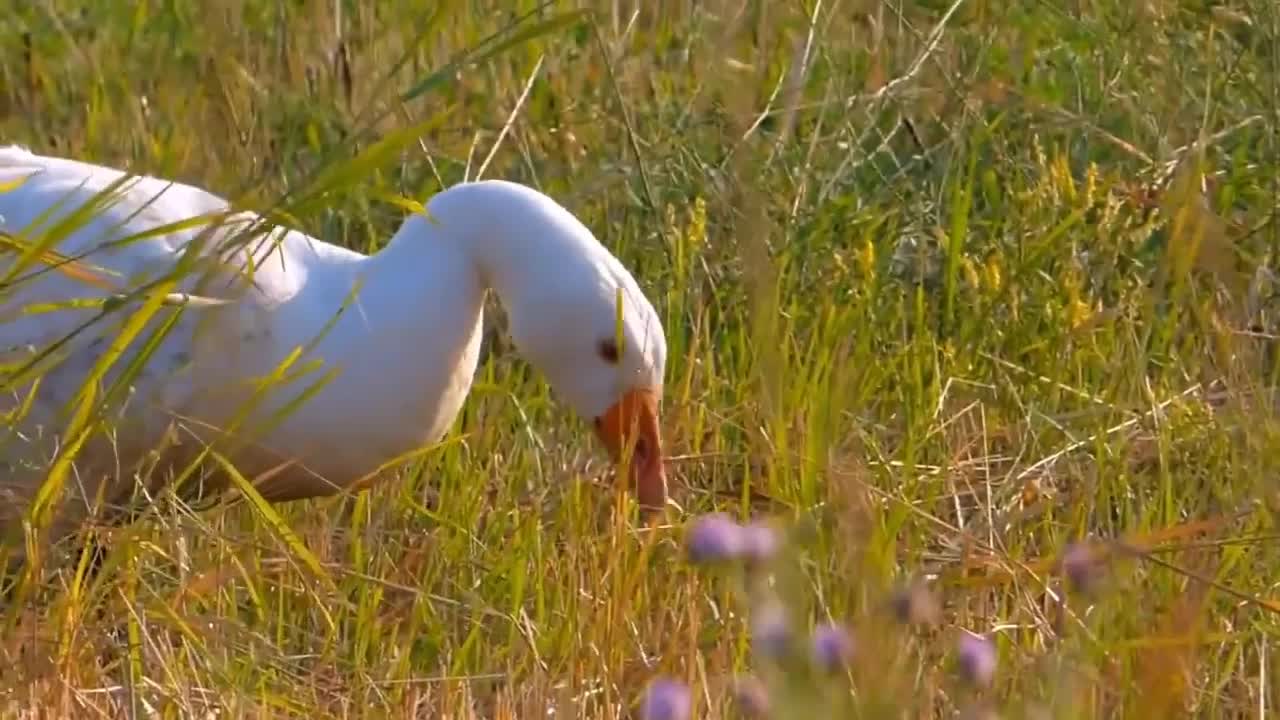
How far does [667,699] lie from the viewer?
154 cm

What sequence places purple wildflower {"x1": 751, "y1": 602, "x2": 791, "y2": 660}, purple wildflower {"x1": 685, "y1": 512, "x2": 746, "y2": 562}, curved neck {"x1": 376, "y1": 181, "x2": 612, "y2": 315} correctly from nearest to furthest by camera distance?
purple wildflower {"x1": 751, "y1": 602, "x2": 791, "y2": 660}
purple wildflower {"x1": 685, "y1": 512, "x2": 746, "y2": 562}
curved neck {"x1": 376, "y1": 181, "x2": 612, "y2": 315}

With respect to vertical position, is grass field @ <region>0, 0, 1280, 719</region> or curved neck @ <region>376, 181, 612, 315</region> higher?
curved neck @ <region>376, 181, 612, 315</region>

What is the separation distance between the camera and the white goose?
11.2 feet

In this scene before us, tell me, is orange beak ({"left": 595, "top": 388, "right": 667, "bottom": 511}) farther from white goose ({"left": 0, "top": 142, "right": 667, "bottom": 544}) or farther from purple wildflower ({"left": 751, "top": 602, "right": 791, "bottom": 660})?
purple wildflower ({"left": 751, "top": 602, "right": 791, "bottom": 660})

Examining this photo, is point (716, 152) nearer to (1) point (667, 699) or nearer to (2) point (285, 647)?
(2) point (285, 647)

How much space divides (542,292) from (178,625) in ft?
2.92

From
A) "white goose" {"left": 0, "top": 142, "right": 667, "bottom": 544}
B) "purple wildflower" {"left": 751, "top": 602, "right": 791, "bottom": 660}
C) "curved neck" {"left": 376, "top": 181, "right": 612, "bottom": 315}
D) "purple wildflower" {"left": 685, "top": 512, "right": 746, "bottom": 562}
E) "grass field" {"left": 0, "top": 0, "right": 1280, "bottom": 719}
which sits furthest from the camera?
"curved neck" {"left": 376, "top": 181, "right": 612, "bottom": 315}

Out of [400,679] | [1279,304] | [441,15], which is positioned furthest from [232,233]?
[1279,304]

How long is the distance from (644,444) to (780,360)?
361 mm

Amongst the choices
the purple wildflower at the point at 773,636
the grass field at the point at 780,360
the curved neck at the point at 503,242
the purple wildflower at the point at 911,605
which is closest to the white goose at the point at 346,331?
the curved neck at the point at 503,242

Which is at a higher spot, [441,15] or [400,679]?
[441,15]

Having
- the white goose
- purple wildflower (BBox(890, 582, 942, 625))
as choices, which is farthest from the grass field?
the white goose

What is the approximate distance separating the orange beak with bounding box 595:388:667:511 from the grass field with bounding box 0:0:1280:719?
0.04 meters

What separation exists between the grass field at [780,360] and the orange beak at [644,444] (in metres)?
0.04
